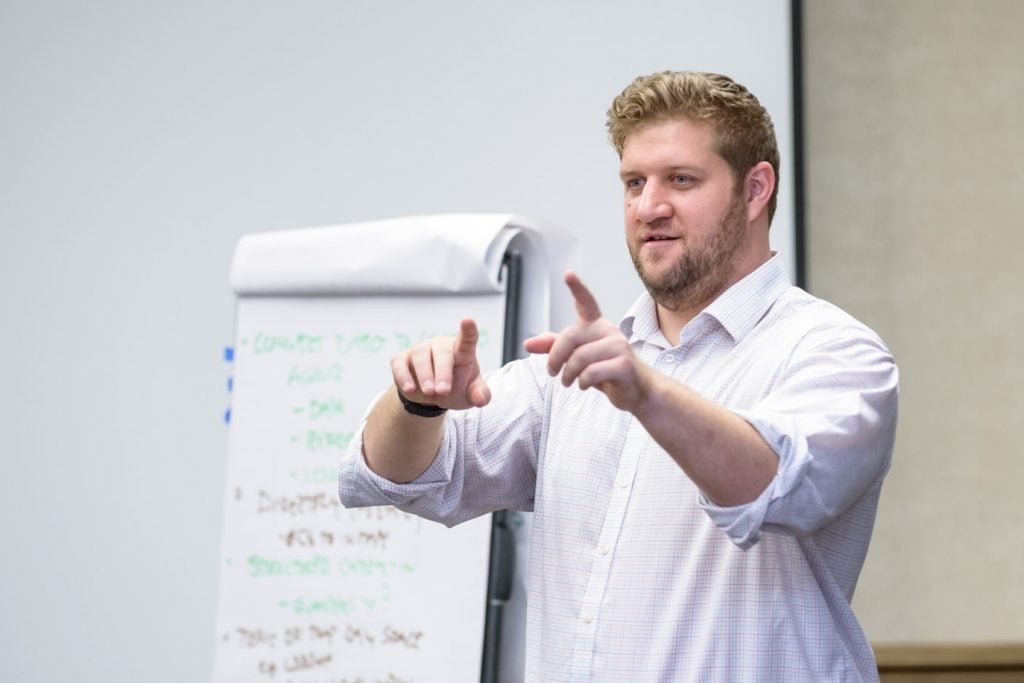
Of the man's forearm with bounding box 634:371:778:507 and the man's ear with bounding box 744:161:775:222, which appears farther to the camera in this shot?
the man's ear with bounding box 744:161:775:222

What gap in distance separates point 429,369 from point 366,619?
4.04 feet

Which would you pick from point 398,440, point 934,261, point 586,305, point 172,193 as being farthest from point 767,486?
point 172,193

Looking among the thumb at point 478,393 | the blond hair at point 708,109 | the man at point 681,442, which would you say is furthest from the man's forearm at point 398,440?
the blond hair at point 708,109

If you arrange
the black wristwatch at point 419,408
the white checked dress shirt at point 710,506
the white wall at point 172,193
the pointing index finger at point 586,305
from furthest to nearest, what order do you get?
the white wall at point 172,193
the black wristwatch at point 419,408
the white checked dress shirt at point 710,506
the pointing index finger at point 586,305

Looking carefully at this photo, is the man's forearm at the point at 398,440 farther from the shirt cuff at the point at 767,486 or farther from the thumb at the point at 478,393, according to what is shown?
the shirt cuff at the point at 767,486

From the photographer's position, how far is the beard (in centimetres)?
142

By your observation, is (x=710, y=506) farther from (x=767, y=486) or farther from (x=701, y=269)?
(x=701, y=269)

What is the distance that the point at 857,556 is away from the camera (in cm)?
133

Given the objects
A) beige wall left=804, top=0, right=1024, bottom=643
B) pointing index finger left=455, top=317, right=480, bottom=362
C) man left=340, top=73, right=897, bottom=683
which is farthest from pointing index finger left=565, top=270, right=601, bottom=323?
beige wall left=804, top=0, right=1024, bottom=643

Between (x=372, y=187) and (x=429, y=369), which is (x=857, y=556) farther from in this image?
(x=372, y=187)

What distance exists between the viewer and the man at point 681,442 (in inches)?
45.4

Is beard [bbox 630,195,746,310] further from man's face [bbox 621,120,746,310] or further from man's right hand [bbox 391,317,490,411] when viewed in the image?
man's right hand [bbox 391,317,490,411]

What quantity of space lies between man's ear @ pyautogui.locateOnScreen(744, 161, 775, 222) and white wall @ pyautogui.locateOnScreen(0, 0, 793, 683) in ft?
4.34

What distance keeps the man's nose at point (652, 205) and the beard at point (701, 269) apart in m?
0.04
